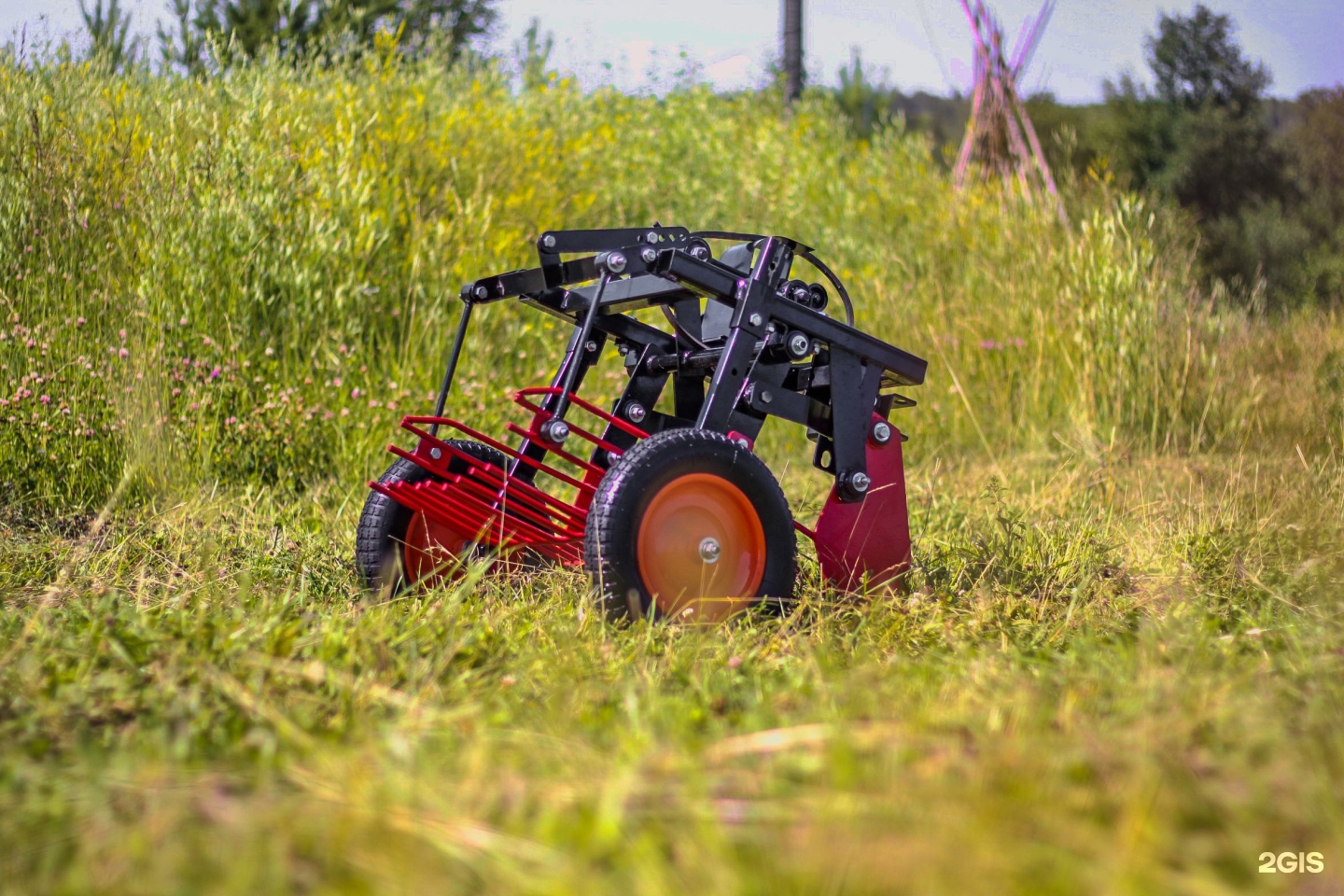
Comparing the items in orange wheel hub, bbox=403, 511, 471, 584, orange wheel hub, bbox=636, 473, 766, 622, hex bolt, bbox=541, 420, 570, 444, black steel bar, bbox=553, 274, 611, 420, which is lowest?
Answer: orange wheel hub, bbox=403, 511, 471, 584

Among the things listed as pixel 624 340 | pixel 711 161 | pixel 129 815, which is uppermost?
pixel 711 161

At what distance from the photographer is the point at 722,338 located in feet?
11.0

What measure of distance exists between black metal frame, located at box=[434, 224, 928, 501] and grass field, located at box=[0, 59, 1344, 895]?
0.53 meters

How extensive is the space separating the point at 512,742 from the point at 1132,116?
73.4 feet

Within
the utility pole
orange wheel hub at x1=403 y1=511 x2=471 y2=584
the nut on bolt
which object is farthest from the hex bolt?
the utility pole

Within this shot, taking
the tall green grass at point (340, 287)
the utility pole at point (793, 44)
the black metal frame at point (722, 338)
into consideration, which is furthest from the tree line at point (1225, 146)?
the black metal frame at point (722, 338)

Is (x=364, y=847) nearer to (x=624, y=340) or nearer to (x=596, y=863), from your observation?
(x=596, y=863)

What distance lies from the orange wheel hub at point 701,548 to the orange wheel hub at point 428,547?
2.49 ft

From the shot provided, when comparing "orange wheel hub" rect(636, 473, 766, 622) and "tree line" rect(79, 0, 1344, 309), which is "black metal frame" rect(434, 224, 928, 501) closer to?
"orange wheel hub" rect(636, 473, 766, 622)

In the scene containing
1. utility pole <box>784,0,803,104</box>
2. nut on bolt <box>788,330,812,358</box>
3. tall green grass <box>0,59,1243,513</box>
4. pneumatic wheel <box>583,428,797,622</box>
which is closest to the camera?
pneumatic wheel <box>583,428,797,622</box>

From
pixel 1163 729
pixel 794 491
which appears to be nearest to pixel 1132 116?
pixel 794 491

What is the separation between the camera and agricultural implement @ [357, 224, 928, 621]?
272cm

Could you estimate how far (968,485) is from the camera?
538cm

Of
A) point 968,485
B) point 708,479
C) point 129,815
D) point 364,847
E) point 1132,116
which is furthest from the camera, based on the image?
point 1132,116
